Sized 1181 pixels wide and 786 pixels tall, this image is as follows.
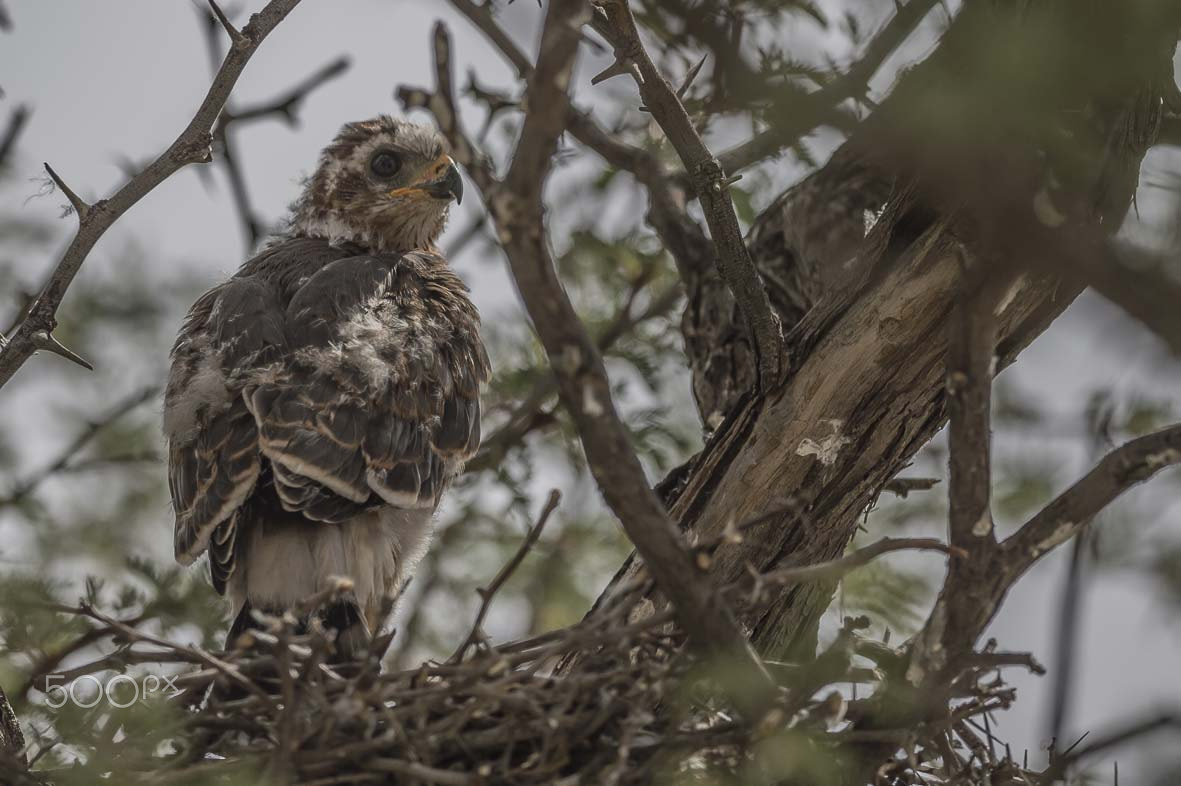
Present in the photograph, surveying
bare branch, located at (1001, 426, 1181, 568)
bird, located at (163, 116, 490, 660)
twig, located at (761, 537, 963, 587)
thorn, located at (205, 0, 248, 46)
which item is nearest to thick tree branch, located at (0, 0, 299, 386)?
thorn, located at (205, 0, 248, 46)

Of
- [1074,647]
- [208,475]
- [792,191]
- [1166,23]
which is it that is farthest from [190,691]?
[792,191]

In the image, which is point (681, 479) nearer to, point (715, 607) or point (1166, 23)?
point (715, 607)

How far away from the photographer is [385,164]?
18.4ft

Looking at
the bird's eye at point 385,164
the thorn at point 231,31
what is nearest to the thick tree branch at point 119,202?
the thorn at point 231,31

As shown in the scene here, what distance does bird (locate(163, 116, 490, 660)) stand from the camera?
4047mm

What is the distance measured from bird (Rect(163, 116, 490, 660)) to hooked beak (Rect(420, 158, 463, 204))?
0.39 metres

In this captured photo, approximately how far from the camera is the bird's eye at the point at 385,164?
18.3ft

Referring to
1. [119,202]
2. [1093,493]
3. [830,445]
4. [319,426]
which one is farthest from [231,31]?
[1093,493]

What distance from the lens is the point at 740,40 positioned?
4.73 meters

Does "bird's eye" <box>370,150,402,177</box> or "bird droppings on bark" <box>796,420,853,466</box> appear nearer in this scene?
"bird droppings on bark" <box>796,420,853,466</box>

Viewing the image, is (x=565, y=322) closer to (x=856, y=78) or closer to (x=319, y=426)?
(x=319, y=426)

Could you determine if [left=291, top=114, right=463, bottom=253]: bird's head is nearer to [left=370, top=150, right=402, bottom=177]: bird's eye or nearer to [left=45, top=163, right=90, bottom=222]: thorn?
[left=370, top=150, right=402, bottom=177]: bird's eye

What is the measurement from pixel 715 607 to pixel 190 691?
1.48 metres

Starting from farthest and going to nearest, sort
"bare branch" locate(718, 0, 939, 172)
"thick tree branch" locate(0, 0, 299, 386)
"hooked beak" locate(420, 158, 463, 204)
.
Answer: "hooked beak" locate(420, 158, 463, 204), "bare branch" locate(718, 0, 939, 172), "thick tree branch" locate(0, 0, 299, 386)
